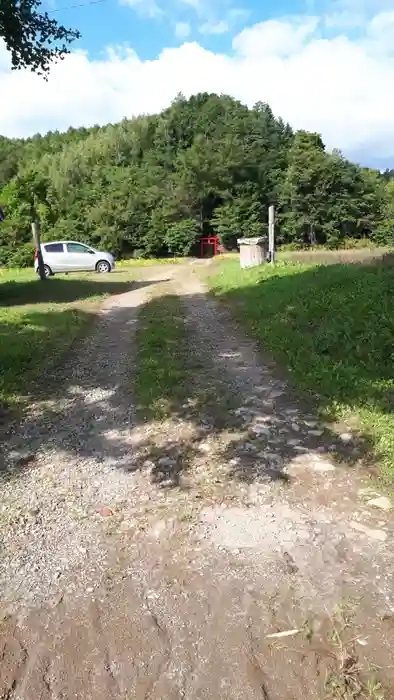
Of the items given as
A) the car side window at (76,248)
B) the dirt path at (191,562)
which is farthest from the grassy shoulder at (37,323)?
the car side window at (76,248)

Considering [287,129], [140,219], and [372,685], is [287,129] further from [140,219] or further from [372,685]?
[372,685]

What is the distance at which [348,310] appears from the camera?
9.33m

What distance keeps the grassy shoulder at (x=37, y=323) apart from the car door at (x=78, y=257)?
4.68 meters

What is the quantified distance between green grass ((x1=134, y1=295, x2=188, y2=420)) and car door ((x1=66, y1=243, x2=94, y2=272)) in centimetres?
1240

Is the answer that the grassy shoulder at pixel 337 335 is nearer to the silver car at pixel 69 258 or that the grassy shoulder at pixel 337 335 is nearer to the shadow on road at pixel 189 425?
the shadow on road at pixel 189 425

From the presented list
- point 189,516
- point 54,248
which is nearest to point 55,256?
point 54,248

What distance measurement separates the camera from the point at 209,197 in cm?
4850

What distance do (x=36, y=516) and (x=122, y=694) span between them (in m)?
1.64

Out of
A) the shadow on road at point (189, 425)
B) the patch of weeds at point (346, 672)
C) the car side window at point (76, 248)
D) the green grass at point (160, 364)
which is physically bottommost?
the patch of weeds at point (346, 672)

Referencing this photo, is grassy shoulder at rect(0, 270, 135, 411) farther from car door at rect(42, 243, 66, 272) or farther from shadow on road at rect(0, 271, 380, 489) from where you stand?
car door at rect(42, 243, 66, 272)

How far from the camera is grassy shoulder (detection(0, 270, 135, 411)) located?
22.6ft

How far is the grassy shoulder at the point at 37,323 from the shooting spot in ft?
22.6

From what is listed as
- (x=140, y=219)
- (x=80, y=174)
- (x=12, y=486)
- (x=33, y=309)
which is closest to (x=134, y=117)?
(x=80, y=174)

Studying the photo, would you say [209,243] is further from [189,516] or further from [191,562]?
[191,562]
